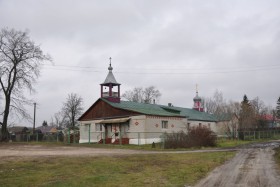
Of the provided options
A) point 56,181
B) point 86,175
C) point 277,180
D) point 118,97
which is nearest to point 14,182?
point 56,181

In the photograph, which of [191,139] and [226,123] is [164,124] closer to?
[191,139]

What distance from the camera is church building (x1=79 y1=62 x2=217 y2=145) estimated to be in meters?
37.9

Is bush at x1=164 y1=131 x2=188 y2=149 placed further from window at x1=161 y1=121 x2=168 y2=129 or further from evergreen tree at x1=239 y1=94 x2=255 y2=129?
evergreen tree at x1=239 y1=94 x2=255 y2=129

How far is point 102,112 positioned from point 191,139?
16.3 meters

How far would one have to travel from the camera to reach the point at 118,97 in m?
44.1

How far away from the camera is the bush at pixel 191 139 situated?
97.1ft

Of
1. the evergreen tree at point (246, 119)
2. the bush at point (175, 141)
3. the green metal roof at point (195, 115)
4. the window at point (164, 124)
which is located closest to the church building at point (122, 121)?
the window at point (164, 124)

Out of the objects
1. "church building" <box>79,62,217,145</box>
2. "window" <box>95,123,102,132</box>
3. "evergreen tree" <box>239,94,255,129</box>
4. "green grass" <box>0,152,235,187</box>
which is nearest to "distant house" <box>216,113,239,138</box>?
"evergreen tree" <box>239,94,255,129</box>

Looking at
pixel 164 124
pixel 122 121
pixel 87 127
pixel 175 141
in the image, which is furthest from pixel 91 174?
pixel 87 127

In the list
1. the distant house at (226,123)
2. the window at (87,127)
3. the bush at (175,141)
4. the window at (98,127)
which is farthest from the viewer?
the distant house at (226,123)

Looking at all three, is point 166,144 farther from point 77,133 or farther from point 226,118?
point 226,118

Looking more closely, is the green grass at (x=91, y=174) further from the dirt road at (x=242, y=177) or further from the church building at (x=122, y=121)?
the church building at (x=122, y=121)

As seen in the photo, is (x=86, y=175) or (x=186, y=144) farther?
(x=186, y=144)

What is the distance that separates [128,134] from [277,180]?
28302 millimetres
